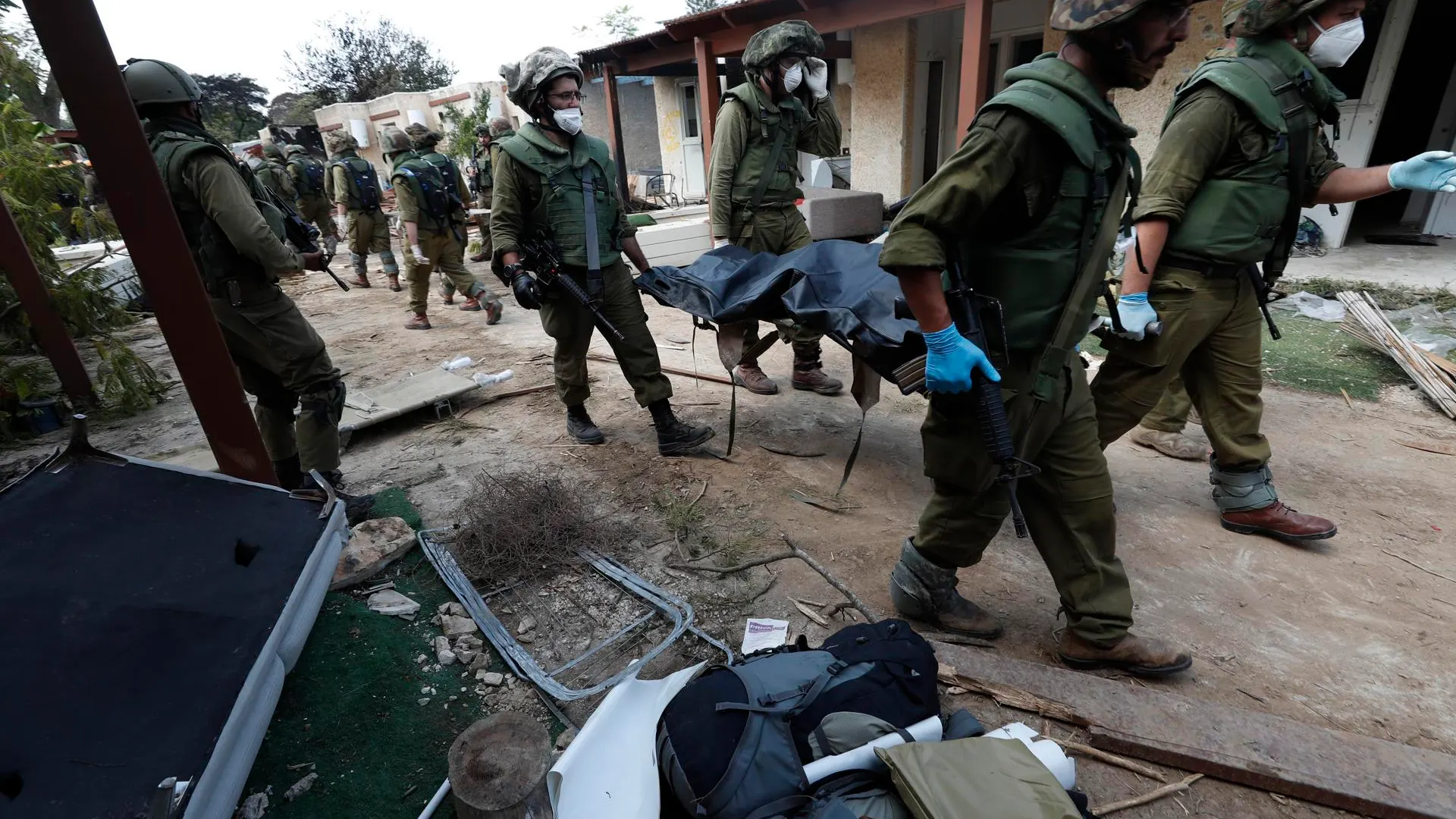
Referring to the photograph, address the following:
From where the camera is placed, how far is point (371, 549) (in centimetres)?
278

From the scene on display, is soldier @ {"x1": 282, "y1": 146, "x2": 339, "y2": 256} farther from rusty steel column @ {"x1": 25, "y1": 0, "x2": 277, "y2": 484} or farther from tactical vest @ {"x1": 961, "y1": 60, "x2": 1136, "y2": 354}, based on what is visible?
tactical vest @ {"x1": 961, "y1": 60, "x2": 1136, "y2": 354}

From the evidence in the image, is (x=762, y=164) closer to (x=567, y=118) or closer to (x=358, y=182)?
Result: (x=567, y=118)

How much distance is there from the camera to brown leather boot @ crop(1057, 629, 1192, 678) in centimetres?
212

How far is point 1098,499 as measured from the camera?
6.67 ft

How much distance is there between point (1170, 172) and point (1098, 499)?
134 centimetres

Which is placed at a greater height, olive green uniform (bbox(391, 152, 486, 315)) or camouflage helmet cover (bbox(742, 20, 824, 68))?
camouflage helmet cover (bbox(742, 20, 824, 68))

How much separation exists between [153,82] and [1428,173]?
4.82 metres

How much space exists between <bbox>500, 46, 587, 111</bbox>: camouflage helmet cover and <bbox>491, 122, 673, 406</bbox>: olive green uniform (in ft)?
0.58

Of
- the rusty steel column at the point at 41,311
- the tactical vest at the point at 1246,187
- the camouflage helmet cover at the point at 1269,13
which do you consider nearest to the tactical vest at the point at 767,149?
the tactical vest at the point at 1246,187

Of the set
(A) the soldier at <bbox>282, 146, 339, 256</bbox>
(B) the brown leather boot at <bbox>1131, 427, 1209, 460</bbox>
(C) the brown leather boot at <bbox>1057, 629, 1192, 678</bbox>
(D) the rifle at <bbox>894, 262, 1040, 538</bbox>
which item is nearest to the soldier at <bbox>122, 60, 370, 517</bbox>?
(D) the rifle at <bbox>894, 262, 1040, 538</bbox>

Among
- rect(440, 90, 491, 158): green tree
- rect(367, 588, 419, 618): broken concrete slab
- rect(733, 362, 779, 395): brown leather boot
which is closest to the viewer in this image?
rect(367, 588, 419, 618): broken concrete slab

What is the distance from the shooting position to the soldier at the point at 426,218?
6.65 metres

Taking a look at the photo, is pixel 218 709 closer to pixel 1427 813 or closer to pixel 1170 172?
pixel 1427 813

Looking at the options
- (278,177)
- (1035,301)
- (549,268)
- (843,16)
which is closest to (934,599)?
(1035,301)
